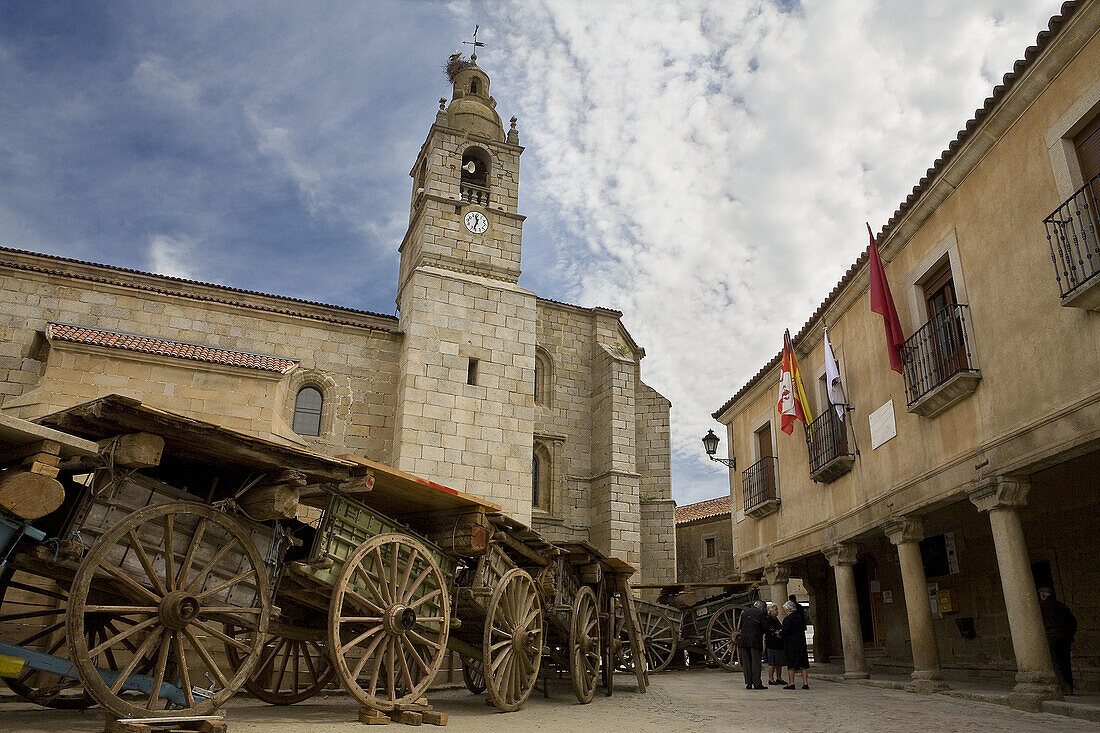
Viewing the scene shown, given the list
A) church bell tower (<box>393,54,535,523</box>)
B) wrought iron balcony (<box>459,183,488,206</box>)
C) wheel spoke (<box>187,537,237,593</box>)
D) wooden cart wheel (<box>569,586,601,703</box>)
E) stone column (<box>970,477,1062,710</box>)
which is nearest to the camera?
wheel spoke (<box>187,537,237,593</box>)

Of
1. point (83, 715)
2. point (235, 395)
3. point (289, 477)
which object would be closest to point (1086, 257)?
point (289, 477)

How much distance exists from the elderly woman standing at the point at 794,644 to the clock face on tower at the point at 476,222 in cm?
1160

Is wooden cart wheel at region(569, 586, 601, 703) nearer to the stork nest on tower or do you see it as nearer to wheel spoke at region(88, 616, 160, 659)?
wheel spoke at region(88, 616, 160, 659)

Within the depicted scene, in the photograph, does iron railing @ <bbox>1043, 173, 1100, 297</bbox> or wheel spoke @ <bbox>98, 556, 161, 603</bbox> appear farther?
iron railing @ <bbox>1043, 173, 1100, 297</bbox>

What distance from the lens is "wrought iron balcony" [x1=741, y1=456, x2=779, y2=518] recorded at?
46.0 ft

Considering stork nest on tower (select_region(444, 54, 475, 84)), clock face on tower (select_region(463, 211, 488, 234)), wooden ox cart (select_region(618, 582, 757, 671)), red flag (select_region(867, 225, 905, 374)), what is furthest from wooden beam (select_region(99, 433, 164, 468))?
stork nest on tower (select_region(444, 54, 475, 84))

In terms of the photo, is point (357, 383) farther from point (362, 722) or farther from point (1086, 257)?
point (1086, 257)

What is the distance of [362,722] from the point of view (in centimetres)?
593

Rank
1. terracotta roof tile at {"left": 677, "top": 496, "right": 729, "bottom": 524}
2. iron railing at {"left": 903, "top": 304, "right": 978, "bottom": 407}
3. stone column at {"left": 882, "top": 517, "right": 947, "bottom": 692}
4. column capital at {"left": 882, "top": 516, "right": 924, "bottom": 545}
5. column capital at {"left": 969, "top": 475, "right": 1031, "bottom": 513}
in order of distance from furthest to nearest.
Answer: terracotta roof tile at {"left": 677, "top": 496, "right": 729, "bottom": 524} < column capital at {"left": 882, "top": 516, "right": 924, "bottom": 545} < stone column at {"left": 882, "top": 517, "right": 947, "bottom": 692} < iron railing at {"left": 903, "top": 304, "right": 978, "bottom": 407} < column capital at {"left": 969, "top": 475, "right": 1031, "bottom": 513}

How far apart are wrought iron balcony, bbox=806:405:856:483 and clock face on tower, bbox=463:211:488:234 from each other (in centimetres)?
977

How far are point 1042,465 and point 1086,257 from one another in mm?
1996

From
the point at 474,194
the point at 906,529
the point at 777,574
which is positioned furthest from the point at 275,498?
the point at 474,194

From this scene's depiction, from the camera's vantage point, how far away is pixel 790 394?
1245 cm

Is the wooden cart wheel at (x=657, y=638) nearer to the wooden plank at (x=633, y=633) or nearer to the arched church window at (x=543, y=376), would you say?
the wooden plank at (x=633, y=633)
